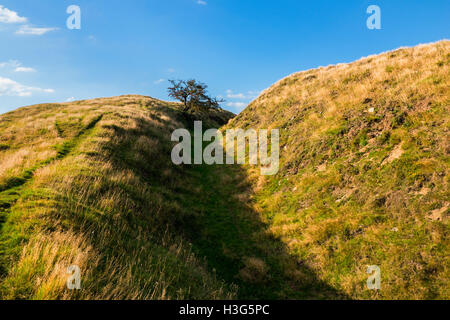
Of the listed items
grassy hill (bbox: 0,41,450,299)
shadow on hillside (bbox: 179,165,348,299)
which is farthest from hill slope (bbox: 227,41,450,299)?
shadow on hillside (bbox: 179,165,348,299)

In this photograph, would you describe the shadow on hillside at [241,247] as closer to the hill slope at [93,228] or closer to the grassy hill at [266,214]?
the grassy hill at [266,214]

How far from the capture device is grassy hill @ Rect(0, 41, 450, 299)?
18.0ft

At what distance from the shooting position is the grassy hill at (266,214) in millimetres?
5473

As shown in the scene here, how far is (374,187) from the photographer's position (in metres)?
8.86

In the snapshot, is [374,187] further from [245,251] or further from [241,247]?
[241,247]

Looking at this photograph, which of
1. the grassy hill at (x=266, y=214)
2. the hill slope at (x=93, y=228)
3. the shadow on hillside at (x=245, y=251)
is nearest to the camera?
the hill slope at (x=93, y=228)

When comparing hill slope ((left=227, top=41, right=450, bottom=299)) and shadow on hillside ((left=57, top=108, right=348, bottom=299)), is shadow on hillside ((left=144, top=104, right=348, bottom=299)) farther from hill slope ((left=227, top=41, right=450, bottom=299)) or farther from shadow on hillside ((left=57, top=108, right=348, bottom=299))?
hill slope ((left=227, top=41, right=450, bottom=299))

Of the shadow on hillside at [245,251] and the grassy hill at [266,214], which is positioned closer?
the grassy hill at [266,214]

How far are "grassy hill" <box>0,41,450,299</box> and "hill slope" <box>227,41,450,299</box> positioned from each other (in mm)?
52

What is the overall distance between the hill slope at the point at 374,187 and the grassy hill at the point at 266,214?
5 cm

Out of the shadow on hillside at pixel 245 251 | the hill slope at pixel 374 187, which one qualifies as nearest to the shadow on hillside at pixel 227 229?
the shadow on hillside at pixel 245 251

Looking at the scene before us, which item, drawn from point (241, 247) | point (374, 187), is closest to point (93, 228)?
point (241, 247)

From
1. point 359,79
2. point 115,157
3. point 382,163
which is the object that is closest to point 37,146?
point 115,157
